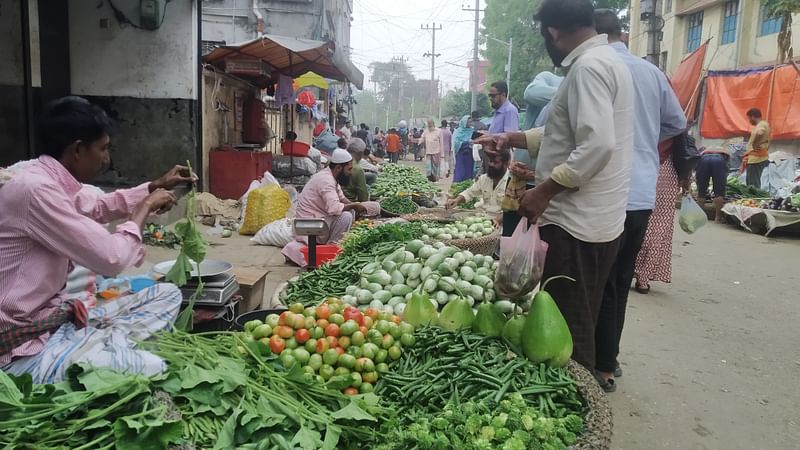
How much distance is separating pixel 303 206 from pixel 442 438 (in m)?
4.99

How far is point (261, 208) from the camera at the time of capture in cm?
860

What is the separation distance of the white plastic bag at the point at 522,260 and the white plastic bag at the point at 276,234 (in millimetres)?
5194

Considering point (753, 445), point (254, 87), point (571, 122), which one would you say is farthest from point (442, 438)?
point (254, 87)

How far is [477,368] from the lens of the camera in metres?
2.60

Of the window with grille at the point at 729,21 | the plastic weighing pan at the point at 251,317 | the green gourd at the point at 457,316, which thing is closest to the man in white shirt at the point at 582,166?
the green gourd at the point at 457,316

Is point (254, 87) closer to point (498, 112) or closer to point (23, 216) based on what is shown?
point (498, 112)

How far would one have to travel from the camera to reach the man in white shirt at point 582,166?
2764 mm

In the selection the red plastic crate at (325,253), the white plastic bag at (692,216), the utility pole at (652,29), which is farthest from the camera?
the utility pole at (652,29)

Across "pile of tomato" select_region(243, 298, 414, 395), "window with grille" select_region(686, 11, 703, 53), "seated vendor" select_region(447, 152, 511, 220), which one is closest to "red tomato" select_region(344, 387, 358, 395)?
"pile of tomato" select_region(243, 298, 414, 395)

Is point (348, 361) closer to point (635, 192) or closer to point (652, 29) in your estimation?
point (635, 192)

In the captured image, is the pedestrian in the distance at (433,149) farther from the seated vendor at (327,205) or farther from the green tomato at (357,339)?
the green tomato at (357,339)

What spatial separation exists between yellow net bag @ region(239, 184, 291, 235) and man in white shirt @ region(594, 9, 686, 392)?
576 cm

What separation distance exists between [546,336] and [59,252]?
2.01 metres

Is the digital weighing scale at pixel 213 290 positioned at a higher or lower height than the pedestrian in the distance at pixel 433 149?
lower
